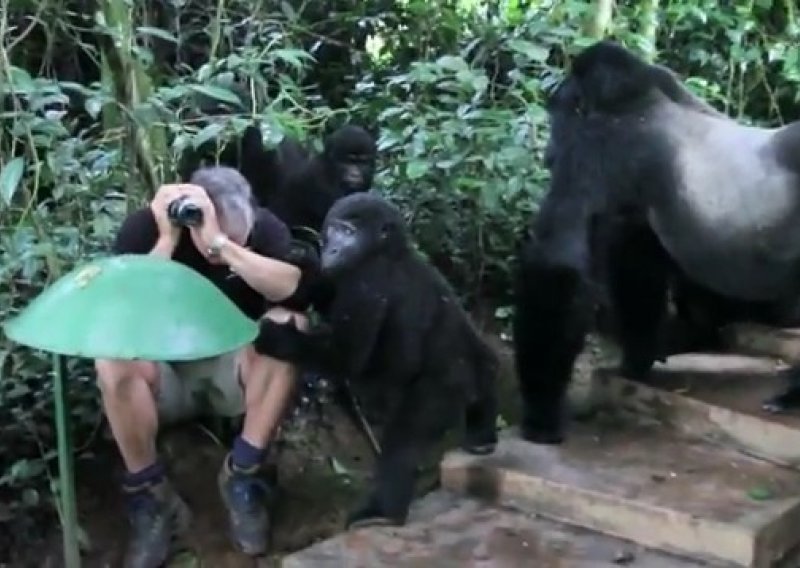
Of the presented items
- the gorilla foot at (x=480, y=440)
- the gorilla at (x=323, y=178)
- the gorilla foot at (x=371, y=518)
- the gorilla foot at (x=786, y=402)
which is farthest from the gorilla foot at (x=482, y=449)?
the gorilla at (x=323, y=178)

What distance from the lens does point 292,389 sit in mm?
3512

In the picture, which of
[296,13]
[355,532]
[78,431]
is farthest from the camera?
[296,13]

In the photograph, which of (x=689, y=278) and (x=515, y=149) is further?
(x=515, y=149)

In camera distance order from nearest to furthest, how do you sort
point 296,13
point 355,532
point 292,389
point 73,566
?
point 73,566 → point 355,532 → point 292,389 → point 296,13

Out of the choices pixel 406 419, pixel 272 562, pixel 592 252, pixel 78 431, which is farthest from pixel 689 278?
pixel 78 431

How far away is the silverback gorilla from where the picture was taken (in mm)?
3592

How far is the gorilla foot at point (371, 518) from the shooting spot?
10.9ft

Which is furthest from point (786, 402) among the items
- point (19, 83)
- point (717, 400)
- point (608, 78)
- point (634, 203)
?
point (19, 83)

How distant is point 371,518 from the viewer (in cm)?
334

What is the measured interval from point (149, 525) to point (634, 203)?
1.53 m

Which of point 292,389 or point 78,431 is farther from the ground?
point 292,389

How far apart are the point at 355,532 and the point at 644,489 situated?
0.73 meters

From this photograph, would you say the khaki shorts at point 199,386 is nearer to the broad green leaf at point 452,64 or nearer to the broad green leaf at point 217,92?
the broad green leaf at point 217,92

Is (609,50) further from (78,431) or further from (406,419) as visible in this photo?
(78,431)
